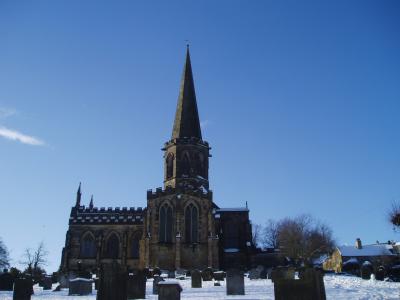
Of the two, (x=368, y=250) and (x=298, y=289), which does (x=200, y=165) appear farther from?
(x=298, y=289)

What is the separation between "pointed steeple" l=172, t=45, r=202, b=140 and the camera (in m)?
49.8

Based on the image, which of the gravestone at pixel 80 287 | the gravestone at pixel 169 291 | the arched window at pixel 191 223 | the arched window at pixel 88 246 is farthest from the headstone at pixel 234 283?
the arched window at pixel 88 246

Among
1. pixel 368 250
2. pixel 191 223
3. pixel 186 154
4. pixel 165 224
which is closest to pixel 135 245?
pixel 165 224

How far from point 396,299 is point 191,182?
36292 millimetres

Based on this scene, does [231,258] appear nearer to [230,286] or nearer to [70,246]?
[70,246]

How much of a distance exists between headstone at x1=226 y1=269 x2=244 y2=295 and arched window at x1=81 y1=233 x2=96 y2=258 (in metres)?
37.0

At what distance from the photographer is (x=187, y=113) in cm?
A: 5141

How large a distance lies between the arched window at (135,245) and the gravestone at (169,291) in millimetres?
39298

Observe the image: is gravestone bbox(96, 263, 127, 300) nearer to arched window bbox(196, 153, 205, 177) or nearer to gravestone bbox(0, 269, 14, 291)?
gravestone bbox(0, 269, 14, 291)

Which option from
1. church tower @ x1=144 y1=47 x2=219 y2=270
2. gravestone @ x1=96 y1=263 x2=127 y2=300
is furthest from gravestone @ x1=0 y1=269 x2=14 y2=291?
church tower @ x1=144 y1=47 x2=219 y2=270

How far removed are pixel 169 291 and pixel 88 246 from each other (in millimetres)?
40613

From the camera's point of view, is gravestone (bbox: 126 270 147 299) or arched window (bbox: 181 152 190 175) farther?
arched window (bbox: 181 152 190 175)

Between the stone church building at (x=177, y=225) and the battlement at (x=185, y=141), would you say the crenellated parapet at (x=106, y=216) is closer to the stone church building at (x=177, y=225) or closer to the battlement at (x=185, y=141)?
the stone church building at (x=177, y=225)

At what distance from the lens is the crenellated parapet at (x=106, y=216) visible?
164 ft
